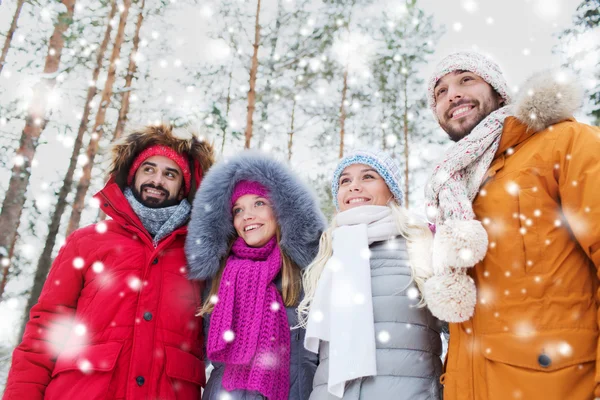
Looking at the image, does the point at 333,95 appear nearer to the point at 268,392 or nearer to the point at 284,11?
the point at 284,11

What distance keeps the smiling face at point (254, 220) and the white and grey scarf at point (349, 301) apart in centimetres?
60

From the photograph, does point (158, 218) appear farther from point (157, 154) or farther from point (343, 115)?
point (343, 115)

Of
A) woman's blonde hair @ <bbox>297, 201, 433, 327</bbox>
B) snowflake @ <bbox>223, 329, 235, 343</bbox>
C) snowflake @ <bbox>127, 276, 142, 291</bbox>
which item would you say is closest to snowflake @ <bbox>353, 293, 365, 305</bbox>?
woman's blonde hair @ <bbox>297, 201, 433, 327</bbox>

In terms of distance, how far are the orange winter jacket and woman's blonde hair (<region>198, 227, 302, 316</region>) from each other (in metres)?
1.23

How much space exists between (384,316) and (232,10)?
9.01 metres

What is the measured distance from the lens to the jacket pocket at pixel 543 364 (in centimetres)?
170

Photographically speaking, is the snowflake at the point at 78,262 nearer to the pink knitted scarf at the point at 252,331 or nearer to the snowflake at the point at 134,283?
the snowflake at the point at 134,283

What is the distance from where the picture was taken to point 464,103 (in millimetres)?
2555

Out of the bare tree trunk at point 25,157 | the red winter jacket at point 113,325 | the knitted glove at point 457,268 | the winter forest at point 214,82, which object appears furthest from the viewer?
the winter forest at point 214,82

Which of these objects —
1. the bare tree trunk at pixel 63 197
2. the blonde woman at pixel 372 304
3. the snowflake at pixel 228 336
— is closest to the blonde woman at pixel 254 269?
the snowflake at pixel 228 336

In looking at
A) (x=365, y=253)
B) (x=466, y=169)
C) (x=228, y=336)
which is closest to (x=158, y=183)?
(x=228, y=336)

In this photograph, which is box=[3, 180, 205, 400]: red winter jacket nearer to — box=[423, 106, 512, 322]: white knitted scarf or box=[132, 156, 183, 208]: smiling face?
box=[132, 156, 183, 208]: smiling face

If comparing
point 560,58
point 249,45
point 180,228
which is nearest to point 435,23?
point 560,58

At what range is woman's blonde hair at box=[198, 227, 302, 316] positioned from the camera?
3.03 meters
